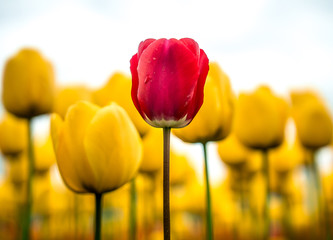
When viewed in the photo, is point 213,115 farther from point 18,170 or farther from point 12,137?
point 18,170

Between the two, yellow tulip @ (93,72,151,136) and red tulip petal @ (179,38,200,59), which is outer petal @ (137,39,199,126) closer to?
red tulip petal @ (179,38,200,59)

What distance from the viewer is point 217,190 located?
1.70m

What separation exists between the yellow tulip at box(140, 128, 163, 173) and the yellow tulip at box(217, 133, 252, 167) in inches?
13.1

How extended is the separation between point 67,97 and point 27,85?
98mm

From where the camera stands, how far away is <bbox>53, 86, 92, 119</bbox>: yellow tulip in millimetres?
974

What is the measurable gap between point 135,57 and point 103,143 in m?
0.14

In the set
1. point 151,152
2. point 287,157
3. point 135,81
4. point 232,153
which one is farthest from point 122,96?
point 287,157

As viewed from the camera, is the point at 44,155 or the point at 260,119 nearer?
the point at 260,119

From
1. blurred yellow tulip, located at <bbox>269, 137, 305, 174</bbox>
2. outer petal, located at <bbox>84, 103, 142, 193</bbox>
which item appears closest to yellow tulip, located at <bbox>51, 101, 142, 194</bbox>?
outer petal, located at <bbox>84, 103, 142, 193</bbox>

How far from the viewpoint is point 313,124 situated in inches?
41.3

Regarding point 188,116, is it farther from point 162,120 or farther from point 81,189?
point 81,189

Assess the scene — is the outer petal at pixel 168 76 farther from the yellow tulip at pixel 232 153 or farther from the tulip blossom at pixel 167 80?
the yellow tulip at pixel 232 153

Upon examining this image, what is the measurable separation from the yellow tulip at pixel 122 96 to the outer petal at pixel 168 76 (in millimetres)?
326

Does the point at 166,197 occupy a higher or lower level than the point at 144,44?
lower
